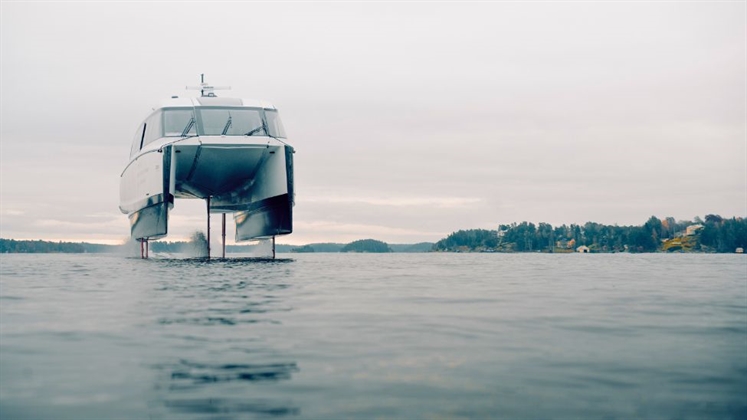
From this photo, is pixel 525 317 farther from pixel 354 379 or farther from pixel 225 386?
pixel 225 386

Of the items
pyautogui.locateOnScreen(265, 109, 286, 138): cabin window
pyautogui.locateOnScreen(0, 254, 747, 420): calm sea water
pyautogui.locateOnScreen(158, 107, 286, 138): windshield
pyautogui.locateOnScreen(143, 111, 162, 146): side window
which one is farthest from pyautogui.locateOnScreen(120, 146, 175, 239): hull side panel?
pyautogui.locateOnScreen(0, 254, 747, 420): calm sea water

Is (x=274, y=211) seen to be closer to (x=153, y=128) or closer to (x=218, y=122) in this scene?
(x=218, y=122)

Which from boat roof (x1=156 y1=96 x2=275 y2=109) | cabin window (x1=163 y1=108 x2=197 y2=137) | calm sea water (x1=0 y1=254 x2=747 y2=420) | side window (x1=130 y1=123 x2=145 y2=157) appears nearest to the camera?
calm sea water (x1=0 y1=254 x2=747 y2=420)

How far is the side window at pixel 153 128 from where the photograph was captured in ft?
92.2

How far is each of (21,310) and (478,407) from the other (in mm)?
7605

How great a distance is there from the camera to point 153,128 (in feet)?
95.1

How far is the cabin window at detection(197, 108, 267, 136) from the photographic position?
27.5 meters

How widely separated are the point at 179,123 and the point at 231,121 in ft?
6.73

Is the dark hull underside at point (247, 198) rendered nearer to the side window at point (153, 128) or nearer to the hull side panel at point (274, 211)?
the hull side panel at point (274, 211)

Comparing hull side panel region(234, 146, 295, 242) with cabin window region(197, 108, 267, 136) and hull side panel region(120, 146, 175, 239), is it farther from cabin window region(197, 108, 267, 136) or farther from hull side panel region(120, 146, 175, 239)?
hull side panel region(120, 146, 175, 239)

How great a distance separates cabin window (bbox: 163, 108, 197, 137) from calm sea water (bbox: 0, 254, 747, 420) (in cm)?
1708

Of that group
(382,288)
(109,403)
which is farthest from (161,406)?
(382,288)

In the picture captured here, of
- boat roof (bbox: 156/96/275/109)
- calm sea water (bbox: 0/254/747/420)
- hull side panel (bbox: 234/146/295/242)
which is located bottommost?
calm sea water (bbox: 0/254/747/420)

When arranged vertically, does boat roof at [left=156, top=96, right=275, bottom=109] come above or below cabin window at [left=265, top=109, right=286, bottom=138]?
above
